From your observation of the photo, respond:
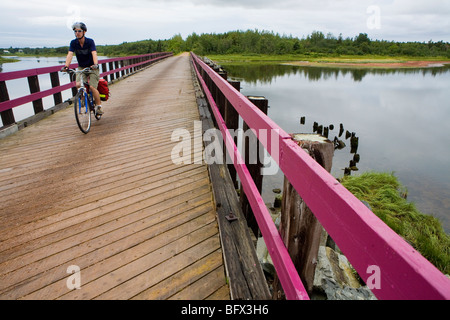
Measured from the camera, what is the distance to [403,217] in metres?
7.85

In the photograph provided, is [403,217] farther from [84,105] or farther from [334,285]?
[84,105]

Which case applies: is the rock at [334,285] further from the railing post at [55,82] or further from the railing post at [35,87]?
the railing post at [55,82]

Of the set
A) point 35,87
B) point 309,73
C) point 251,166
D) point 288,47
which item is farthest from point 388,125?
point 288,47

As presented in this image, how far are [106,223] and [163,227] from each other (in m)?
0.57

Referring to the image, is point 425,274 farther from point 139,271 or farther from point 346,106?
point 346,106

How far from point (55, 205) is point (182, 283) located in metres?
1.86

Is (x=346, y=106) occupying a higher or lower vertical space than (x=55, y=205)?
lower

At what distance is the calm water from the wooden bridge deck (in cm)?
564

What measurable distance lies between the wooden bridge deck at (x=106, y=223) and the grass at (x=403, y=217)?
17.4 feet

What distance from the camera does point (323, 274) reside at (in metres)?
3.39
